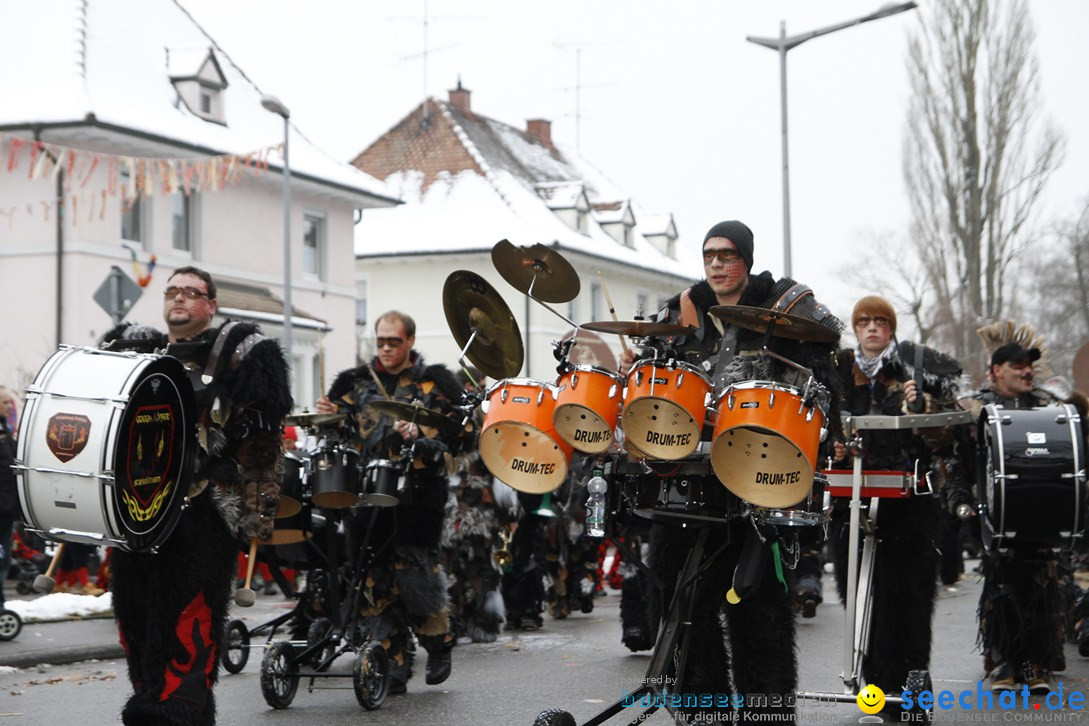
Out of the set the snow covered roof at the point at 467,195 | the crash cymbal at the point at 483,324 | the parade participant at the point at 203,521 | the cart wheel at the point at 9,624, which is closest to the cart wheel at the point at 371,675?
the parade participant at the point at 203,521

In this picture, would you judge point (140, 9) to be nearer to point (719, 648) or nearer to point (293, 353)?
point (293, 353)

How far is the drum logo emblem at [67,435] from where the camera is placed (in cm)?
589

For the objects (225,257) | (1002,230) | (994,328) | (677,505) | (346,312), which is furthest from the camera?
(1002,230)

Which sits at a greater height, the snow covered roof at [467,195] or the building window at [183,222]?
the snow covered roof at [467,195]

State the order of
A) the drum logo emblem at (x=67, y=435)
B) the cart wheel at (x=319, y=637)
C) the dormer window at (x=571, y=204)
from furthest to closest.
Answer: the dormer window at (x=571, y=204), the cart wheel at (x=319, y=637), the drum logo emblem at (x=67, y=435)

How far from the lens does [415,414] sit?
8305 mm

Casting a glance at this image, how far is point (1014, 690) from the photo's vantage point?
8.66 meters

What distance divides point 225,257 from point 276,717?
83.7 feet

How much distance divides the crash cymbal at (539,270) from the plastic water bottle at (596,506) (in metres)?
0.77

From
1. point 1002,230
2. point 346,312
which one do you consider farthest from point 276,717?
point 1002,230

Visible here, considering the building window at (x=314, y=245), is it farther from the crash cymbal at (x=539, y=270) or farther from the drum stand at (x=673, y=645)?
the drum stand at (x=673, y=645)

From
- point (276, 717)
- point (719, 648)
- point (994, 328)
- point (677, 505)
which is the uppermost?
point (994, 328)

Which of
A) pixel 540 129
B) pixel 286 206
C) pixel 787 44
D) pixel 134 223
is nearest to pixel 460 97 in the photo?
pixel 540 129

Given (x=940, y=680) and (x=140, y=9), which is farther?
(x=140, y=9)
